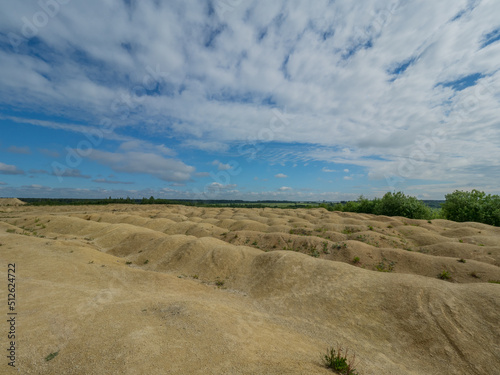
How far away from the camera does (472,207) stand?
4725 centimetres

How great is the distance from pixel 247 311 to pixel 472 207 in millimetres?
58648

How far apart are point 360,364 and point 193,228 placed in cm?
3535

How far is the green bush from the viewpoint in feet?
145

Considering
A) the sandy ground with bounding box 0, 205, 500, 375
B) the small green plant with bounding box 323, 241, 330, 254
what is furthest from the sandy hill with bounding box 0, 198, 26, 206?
the small green plant with bounding box 323, 241, 330, 254

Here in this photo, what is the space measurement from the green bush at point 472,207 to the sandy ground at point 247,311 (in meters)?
29.4

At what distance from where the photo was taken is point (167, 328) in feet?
35.3

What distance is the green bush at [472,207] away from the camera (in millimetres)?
44166

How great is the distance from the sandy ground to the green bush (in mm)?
29442

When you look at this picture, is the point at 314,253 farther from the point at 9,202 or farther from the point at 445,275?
the point at 9,202

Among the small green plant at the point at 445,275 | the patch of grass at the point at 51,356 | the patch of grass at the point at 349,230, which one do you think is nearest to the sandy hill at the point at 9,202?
the patch of grass at the point at 51,356

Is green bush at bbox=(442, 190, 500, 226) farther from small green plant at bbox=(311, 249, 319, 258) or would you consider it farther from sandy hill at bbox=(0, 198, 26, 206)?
sandy hill at bbox=(0, 198, 26, 206)

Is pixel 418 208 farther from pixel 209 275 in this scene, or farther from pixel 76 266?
pixel 76 266

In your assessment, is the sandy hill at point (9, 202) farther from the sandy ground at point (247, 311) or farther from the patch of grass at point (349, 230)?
the patch of grass at point (349, 230)

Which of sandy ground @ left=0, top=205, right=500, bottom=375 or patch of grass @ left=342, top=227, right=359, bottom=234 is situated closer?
sandy ground @ left=0, top=205, right=500, bottom=375
